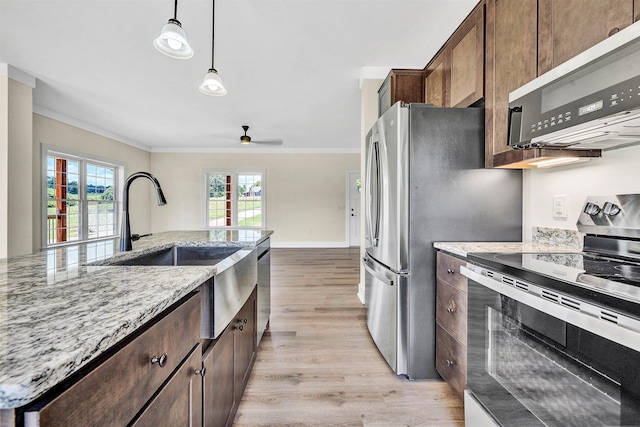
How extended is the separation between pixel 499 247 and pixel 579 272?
60cm

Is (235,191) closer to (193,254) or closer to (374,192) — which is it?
(193,254)

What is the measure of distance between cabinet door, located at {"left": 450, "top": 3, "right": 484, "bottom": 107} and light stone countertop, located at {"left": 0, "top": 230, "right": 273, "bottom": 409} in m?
1.88

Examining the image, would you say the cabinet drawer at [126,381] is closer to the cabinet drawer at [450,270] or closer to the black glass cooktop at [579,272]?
the black glass cooktop at [579,272]

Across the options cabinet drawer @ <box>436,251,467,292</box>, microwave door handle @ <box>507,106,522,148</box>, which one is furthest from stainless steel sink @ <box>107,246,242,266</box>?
microwave door handle @ <box>507,106,522,148</box>

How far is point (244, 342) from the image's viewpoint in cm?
158

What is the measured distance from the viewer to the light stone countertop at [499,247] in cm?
147

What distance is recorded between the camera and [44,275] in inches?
37.5

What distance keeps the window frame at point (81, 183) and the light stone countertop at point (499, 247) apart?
12.9 feet

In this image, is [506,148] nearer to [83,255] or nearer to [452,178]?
[452,178]

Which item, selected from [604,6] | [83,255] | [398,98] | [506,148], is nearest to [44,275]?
[83,255]

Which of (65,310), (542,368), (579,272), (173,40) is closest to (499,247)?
(579,272)

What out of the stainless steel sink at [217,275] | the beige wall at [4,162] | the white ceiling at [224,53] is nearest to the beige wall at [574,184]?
the white ceiling at [224,53]

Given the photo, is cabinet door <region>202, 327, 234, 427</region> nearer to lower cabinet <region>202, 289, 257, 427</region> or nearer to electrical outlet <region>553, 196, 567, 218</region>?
lower cabinet <region>202, 289, 257, 427</region>

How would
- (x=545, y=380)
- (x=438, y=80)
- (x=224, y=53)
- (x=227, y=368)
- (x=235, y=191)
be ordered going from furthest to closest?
(x=235, y=191), (x=224, y=53), (x=438, y=80), (x=227, y=368), (x=545, y=380)
